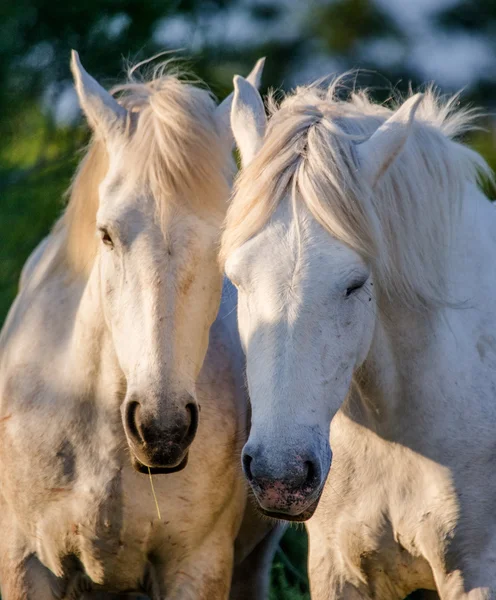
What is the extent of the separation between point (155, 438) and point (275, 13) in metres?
5.23

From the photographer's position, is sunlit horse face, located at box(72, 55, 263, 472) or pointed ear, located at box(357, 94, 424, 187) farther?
sunlit horse face, located at box(72, 55, 263, 472)

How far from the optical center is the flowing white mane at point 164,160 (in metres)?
3.12

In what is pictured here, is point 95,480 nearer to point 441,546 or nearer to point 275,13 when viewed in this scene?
point 441,546

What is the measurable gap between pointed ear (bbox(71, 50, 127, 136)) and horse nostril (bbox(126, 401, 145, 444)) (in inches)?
38.5

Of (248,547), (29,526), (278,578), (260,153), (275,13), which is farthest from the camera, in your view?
(275,13)

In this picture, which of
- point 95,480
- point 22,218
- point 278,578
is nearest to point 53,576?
point 95,480

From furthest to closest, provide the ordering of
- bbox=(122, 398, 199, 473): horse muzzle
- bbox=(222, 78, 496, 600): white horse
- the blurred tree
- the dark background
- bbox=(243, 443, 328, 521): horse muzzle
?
the blurred tree, the dark background, bbox=(122, 398, 199, 473): horse muzzle, bbox=(222, 78, 496, 600): white horse, bbox=(243, 443, 328, 521): horse muzzle

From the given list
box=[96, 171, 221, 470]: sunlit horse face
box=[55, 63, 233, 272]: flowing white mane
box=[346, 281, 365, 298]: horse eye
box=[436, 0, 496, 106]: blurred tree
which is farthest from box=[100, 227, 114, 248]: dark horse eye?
box=[436, 0, 496, 106]: blurred tree

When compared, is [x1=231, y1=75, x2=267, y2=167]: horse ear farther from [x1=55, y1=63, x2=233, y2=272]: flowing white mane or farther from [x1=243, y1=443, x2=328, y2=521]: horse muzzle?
[x1=243, y1=443, x2=328, y2=521]: horse muzzle

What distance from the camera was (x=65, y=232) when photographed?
362 centimetres

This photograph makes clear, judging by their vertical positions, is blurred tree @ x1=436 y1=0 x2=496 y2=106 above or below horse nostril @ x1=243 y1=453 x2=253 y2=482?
below

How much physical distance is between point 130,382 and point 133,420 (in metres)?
0.12

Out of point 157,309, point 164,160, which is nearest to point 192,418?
point 157,309

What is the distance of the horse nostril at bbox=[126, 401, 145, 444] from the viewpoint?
293 cm
